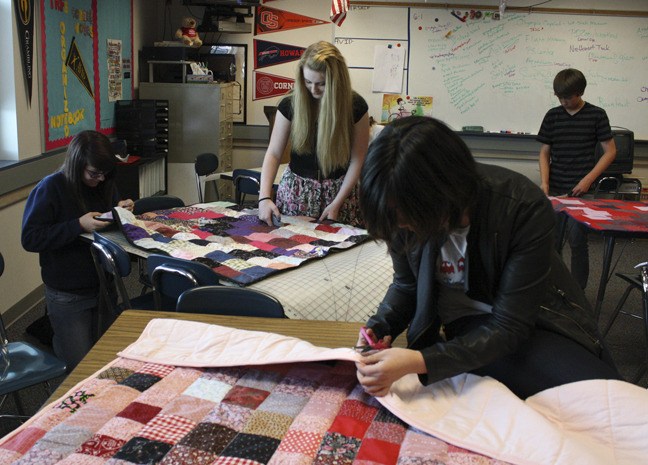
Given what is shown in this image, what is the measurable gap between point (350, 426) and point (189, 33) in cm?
550

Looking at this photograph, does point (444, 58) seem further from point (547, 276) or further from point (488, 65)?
point (547, 276)

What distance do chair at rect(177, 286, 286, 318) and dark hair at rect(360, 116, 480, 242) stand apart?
63 centimetres

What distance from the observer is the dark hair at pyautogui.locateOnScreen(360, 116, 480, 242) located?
3.67ft

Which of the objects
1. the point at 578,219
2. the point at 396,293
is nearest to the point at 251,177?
the point at 578,219

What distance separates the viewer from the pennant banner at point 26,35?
368 centimetres

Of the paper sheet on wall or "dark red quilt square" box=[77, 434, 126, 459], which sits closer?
"dark red quilt square" box=[77, 434, 126, 459]

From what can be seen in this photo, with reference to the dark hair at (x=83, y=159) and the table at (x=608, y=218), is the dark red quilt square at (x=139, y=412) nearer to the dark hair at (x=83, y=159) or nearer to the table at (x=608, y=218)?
the dark hair at (x=83, y=159)

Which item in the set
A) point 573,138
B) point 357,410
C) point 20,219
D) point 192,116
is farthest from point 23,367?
point 192,116

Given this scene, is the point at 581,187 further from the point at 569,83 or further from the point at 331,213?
the point at 331,213

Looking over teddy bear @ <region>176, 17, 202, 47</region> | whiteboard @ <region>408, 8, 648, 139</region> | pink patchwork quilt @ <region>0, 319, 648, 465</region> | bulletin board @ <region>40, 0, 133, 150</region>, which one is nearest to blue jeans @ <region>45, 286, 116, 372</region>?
pink patchwork quilt @ <region>0, 319, 648, 465</region>

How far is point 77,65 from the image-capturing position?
455 cm

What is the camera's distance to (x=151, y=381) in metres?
1.26

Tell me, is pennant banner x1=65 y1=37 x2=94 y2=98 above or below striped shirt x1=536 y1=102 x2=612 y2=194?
above

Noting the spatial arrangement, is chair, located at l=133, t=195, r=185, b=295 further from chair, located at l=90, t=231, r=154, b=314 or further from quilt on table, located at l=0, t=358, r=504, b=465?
quilt on table, located at l=0, t=358, r=504, b=465
